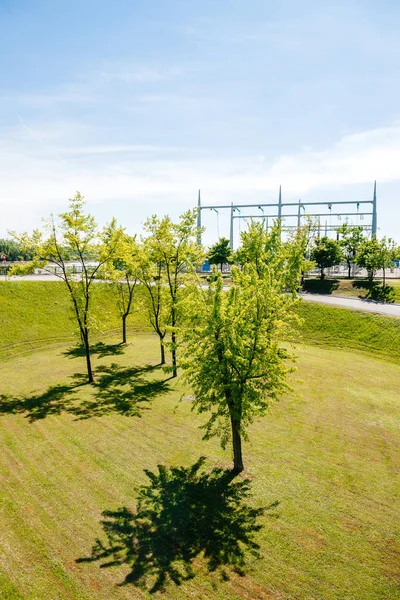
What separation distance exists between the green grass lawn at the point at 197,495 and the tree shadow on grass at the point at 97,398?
17cm

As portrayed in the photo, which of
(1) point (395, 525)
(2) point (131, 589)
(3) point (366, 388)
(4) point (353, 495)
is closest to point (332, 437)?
(4) point (353, 495)

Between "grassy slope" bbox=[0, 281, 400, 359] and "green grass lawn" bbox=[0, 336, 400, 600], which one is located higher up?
"grassy slope" bbox=[0, 281, 400, 359]

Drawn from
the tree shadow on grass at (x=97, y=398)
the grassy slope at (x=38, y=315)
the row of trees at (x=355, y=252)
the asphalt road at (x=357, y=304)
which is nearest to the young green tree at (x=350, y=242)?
the row of trees at (x=355, y=252)

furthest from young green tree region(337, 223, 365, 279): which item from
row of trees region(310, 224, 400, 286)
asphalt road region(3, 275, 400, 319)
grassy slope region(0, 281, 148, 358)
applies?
grassy slope region(0, 281, 148, 358)

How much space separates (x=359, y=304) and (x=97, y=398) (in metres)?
34.3

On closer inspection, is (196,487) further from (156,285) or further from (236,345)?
(156,285)

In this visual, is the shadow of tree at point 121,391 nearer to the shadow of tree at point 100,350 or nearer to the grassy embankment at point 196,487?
the grassy embankment at point 196,487

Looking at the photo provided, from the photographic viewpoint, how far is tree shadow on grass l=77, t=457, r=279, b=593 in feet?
39.7

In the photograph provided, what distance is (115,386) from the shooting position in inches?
1133

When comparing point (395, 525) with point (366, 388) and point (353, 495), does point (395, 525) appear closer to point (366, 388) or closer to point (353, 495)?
point (353, 495)

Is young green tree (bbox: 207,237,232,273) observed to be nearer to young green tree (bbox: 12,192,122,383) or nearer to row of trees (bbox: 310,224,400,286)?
row of trees (bbox: 310,224,400,286)

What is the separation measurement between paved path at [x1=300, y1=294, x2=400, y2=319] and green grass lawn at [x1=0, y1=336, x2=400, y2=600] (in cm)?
1793

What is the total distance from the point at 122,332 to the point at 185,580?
35.4 m

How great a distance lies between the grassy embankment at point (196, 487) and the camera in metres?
11.7
